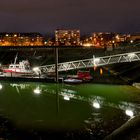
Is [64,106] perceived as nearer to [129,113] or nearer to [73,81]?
[129,113]

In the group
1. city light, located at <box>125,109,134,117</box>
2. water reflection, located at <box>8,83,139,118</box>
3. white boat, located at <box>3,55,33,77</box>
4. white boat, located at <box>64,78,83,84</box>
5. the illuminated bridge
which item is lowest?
city light, located at <box>125,109,134,117</box>

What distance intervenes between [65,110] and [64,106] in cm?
181

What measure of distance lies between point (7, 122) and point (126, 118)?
386 inches

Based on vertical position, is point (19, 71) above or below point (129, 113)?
above

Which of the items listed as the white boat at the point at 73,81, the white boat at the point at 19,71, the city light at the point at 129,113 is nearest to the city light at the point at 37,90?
the white boat at the point at 73,81

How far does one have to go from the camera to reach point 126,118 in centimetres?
2700

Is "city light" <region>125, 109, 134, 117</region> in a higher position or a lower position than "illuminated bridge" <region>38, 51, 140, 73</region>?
lower

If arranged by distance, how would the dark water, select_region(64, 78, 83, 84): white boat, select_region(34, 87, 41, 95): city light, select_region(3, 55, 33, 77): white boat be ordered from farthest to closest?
1. select_region(3, 55, 33, 77): white boat
2. select_region(64, 78, 83, 84): white boat
3. select_region(34, 87, 41, 95): city light
4. the dark water

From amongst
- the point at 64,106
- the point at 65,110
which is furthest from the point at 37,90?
the point at 65,110

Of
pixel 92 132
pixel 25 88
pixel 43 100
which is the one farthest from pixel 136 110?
pixel 25 88

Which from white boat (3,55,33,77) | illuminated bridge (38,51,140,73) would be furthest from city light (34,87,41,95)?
illuminated bridge (38,51,140,73)

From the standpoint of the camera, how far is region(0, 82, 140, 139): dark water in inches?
932

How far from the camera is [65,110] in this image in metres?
30.6

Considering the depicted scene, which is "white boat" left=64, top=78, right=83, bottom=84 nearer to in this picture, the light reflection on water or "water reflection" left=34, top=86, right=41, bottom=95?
the light reflection on water
